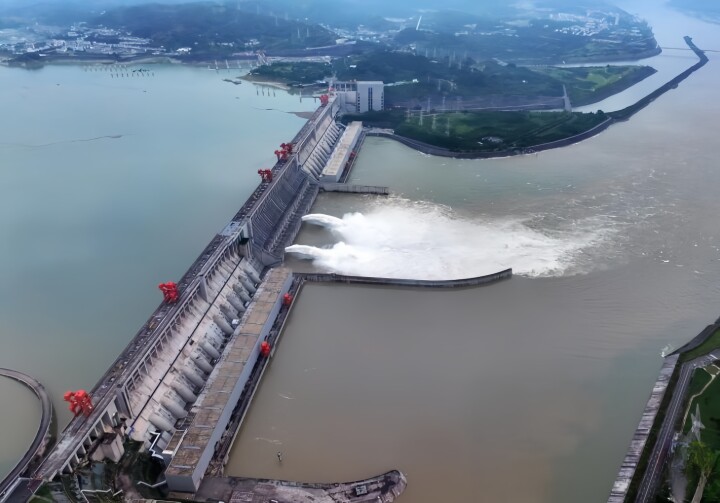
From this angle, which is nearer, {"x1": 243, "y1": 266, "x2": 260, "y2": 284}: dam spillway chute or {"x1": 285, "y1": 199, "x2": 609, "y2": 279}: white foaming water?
{"x1": 243, "y1": 266, "x2": 260, "y2": 284}: dam spillway chute

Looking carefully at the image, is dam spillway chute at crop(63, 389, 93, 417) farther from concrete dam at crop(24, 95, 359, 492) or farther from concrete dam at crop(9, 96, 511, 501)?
concrete dam at crop(24, 95, 359, 492)

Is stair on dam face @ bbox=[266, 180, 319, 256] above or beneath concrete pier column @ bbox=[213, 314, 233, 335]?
above

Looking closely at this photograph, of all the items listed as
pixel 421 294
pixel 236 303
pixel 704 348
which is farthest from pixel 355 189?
pixel 704 348

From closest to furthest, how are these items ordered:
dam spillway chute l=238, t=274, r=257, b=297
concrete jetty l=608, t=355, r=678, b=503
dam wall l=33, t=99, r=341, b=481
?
concrete jetty l=608, t=355, r=678, b=503 → dam wall l=33, t=99, r=341, b=481 → dam spillway chute l=238, t=274, r=257, b=297

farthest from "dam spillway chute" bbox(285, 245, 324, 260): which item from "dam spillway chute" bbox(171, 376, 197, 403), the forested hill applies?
the forested hill

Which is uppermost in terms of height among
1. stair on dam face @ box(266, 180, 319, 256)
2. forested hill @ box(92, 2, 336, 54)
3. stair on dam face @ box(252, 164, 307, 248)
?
forested hill @ box(92, 2, 336, 54)

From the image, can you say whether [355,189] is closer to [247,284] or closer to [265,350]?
[247,284]
